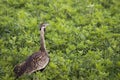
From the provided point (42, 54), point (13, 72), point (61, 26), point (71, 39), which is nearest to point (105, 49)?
point (71, 39)

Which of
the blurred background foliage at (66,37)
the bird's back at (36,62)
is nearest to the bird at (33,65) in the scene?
the bird's back at (36,62)

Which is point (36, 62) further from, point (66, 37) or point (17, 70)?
point (66, 37)

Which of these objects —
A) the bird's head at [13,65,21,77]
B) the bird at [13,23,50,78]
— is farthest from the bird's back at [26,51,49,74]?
the bird's head at [13,65,21,77]

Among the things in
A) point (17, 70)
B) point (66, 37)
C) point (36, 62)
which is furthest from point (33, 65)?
point (66, 37)

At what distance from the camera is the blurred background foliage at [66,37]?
775cm

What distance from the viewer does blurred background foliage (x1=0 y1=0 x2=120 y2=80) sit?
7.75 meters

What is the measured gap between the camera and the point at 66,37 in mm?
9234

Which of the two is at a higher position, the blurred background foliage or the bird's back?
the bird's back

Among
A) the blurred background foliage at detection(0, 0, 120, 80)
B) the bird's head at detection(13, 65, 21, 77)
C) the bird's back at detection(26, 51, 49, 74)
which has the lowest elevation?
the blurred background foliage at detection(0, 0, 120, 80)

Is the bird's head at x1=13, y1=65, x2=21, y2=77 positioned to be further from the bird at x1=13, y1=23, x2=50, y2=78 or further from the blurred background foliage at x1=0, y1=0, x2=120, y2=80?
the blurred background foliage at x1=0, y1=0, x2=120, y2=80

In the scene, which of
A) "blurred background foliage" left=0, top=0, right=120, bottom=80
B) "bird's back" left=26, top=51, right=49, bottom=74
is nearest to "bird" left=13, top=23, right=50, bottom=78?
"bird's back" left=26, top=51, right=49, bottom=74

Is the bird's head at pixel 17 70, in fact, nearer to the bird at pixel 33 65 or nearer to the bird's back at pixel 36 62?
the bird at pixel 33 65

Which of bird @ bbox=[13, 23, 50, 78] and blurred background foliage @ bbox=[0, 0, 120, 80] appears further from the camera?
blurred background foliage @ bbox=[0, 0, 120, 80]

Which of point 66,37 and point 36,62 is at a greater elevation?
point 36,62
